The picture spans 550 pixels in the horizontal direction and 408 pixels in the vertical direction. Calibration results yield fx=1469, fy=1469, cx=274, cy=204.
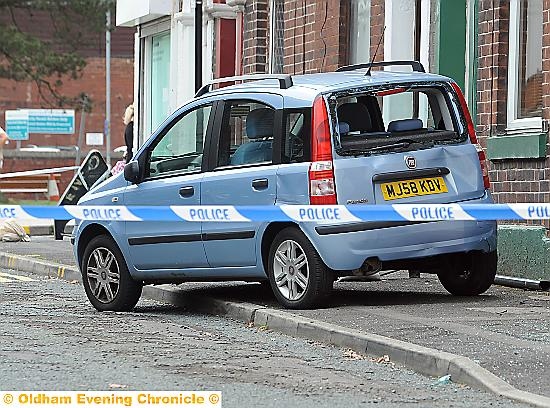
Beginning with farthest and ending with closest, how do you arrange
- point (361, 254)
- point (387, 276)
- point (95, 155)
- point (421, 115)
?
1. point (95, 155)
2. point (421, 115)
3. point (387, 276)
4. point (361, 254)

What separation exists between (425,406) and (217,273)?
4478mm

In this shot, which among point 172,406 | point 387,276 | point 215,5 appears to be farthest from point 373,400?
point 215,5

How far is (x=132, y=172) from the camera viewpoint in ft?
40.2

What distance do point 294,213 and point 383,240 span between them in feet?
2.83

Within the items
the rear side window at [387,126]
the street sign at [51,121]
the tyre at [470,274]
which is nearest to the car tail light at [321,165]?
the rear side window at [387,126]

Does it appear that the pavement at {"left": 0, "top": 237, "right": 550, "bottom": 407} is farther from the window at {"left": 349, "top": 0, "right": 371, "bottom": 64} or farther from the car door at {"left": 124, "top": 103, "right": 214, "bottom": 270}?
the window at {"left": 349, "top": 0, "right": 371, "bottom": 64}

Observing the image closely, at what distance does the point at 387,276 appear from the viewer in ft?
48.1

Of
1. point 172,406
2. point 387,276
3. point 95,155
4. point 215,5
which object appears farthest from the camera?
point 95,155

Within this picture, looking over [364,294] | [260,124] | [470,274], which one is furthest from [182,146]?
[470,274]

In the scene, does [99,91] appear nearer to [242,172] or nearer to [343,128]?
[242,172]

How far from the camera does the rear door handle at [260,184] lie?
1142 cm

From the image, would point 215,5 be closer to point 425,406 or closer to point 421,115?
point 421,115

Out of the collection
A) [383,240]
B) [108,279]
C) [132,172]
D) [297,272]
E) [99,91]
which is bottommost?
[108,279]

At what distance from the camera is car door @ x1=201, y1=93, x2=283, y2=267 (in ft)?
37.7
